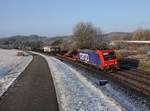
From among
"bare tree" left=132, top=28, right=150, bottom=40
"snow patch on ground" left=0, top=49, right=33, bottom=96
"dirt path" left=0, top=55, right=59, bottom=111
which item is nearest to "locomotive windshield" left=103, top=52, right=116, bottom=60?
"snow patch on ground" left=0, top=49, right=33, bottom=96

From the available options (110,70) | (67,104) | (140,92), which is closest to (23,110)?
(67,104)

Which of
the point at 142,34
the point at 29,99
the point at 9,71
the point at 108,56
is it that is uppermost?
the point at 142,34

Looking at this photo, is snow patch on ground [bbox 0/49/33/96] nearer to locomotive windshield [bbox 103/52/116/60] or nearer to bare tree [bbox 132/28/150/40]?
locomotive windshield [bbox 103/52/116/60]

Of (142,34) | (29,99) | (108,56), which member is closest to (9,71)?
(108,56)

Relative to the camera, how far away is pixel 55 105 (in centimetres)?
1577

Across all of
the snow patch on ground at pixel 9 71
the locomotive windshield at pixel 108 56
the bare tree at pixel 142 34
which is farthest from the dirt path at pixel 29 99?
the bare tree at pixel 142 34

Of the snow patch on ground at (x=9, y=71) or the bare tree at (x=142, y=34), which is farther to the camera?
the bare tree at (x=142, y=34)

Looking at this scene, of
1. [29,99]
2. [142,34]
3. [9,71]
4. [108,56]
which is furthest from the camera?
[142,34]

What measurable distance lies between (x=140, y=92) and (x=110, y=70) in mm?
14633

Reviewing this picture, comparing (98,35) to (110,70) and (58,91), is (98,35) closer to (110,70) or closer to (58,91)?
(110,70)

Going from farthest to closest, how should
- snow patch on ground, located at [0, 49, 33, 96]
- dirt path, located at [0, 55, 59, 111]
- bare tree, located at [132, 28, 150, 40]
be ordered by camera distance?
bare tree, located at [132, 28, 150, 40] < snow patch on ground, located at [0, 49, 33, 96] < dirt path, located at [0, 55, 59, 111]

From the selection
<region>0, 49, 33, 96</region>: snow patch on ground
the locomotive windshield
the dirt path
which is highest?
the locomotive windshield

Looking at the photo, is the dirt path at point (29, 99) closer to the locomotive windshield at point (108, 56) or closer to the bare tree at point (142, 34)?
the locomotive windshield at point (108, 56)

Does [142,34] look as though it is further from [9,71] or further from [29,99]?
[29,99]
